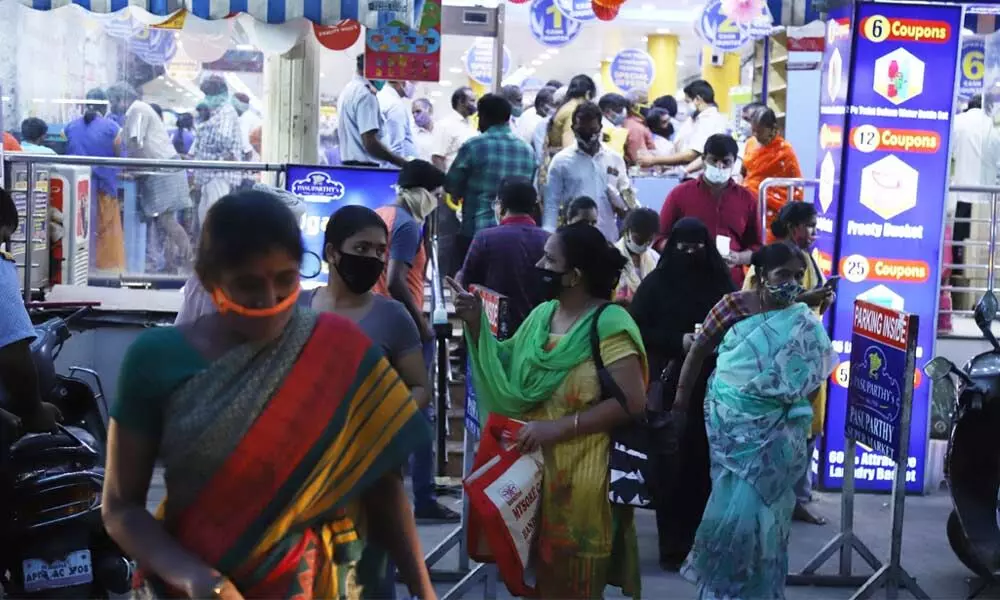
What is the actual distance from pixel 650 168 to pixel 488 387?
32.3 ft

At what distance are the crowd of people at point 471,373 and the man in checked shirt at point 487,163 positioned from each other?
0.05 feet

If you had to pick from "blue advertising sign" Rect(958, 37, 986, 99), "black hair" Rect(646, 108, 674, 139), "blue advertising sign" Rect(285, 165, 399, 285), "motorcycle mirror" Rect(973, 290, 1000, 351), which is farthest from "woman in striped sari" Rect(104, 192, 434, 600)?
"blue advertising sign" Rect(958, 37, 986, 99)

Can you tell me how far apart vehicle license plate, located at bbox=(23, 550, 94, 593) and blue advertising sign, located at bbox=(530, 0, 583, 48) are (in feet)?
51.0

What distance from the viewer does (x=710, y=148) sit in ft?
32.0

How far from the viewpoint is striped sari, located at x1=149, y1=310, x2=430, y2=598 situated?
9.48 feet

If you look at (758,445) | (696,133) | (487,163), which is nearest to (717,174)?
(487,163)

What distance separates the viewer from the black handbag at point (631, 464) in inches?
206

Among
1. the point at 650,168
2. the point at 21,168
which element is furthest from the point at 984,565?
the point at 650,168

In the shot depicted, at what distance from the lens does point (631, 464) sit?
17.3 feet

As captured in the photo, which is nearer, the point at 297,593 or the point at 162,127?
the point at 297,593

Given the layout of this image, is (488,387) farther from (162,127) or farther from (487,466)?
(162,127)

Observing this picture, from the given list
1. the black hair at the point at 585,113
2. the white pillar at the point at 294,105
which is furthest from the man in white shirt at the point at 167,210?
the black hair at the point at 585,113

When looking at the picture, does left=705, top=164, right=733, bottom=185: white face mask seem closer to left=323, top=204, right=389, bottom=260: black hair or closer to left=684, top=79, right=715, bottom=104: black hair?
left=323, top=204, right=389, bottom=260: black hair

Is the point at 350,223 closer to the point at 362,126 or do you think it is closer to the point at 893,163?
the point at 893,163
